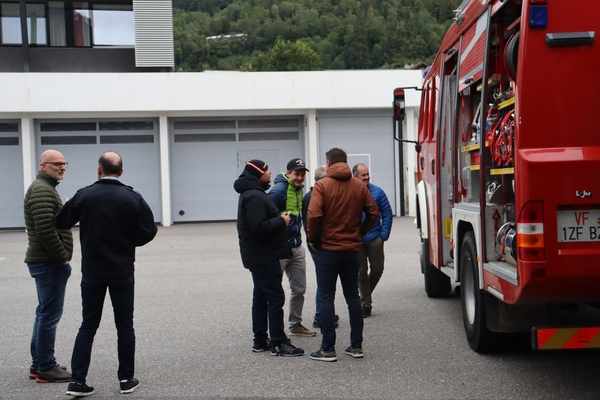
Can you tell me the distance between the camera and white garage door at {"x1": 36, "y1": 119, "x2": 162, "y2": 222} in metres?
24.0

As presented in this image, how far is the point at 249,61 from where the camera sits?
11806 centimetres

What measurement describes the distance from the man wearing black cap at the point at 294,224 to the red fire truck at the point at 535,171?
171cm

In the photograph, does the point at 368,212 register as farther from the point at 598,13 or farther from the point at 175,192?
the point at 175,192

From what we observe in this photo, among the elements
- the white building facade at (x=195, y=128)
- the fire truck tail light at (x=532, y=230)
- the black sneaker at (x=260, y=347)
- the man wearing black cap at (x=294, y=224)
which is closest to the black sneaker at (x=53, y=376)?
the black sneaker at (x=260, y=347)

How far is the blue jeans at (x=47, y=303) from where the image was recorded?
5.90 meters

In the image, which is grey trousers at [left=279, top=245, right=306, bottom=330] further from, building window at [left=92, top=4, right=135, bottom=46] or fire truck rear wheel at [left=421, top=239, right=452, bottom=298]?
building window at [left=92, top=4, right=135, bottom=46]

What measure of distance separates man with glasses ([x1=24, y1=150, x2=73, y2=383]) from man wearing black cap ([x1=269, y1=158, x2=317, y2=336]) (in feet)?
7.01

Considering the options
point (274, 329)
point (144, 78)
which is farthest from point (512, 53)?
point (144, 78)

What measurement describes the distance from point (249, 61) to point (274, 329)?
114m

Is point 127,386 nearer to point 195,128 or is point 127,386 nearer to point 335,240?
point 335,240

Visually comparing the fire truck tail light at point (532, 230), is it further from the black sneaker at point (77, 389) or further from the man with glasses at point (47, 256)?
the man with glasses at point (47, 256)

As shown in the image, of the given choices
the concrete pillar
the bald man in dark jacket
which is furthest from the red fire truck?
the concrete pillar

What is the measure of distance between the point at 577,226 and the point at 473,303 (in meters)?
2.00

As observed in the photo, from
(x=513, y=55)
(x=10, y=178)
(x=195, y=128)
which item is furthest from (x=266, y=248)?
(x=10, y=178)
